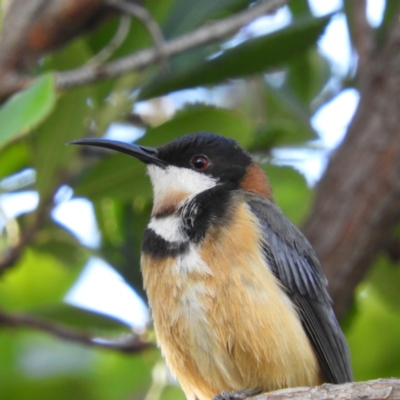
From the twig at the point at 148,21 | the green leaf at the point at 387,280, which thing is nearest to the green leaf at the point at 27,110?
the twig at the point at 148,21

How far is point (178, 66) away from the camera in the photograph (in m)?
5.75

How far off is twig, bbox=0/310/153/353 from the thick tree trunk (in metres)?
1.43

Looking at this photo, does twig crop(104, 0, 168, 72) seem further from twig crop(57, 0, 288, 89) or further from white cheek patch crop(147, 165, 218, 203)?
white cheek patch crop(147, 165, 218, 203)

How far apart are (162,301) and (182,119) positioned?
1459 mm

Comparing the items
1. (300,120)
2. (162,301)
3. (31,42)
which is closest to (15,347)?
(162,301)

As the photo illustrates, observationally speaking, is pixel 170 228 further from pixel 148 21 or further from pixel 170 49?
pixel 148 21

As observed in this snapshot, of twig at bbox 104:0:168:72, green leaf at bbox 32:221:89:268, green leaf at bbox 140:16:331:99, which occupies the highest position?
twig at bbox 104:0:168:72

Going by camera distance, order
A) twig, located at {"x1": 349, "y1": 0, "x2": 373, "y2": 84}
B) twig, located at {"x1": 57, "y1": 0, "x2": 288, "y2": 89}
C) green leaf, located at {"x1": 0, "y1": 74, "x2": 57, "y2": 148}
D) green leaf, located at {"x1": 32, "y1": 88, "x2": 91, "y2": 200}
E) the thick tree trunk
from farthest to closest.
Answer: twig, located at {"x1": 349, "y1": 0, "x2": 373, "y2": 84}
the thick tree trunk
green leaf, located at {"x1": 32, "y1": 88, "x2": 91, "y2": 200}
twig, located at {"x1": 57, "y1": 0, "x2": 288, "y2": 89}
green leaf, located at {"x1": 0, "y1": 74, "x2": 57, "y2": 148}

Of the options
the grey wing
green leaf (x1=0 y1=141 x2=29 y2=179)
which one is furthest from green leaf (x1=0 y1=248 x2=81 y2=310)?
the grey wing

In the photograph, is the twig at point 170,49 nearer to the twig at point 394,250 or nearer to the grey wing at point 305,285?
the grey wing at point 305,285

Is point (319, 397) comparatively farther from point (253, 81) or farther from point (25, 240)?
point (253, 81)

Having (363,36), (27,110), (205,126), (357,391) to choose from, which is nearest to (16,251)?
(27,110)

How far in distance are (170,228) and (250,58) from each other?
1.56m

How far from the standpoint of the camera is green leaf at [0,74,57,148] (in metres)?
4.26
